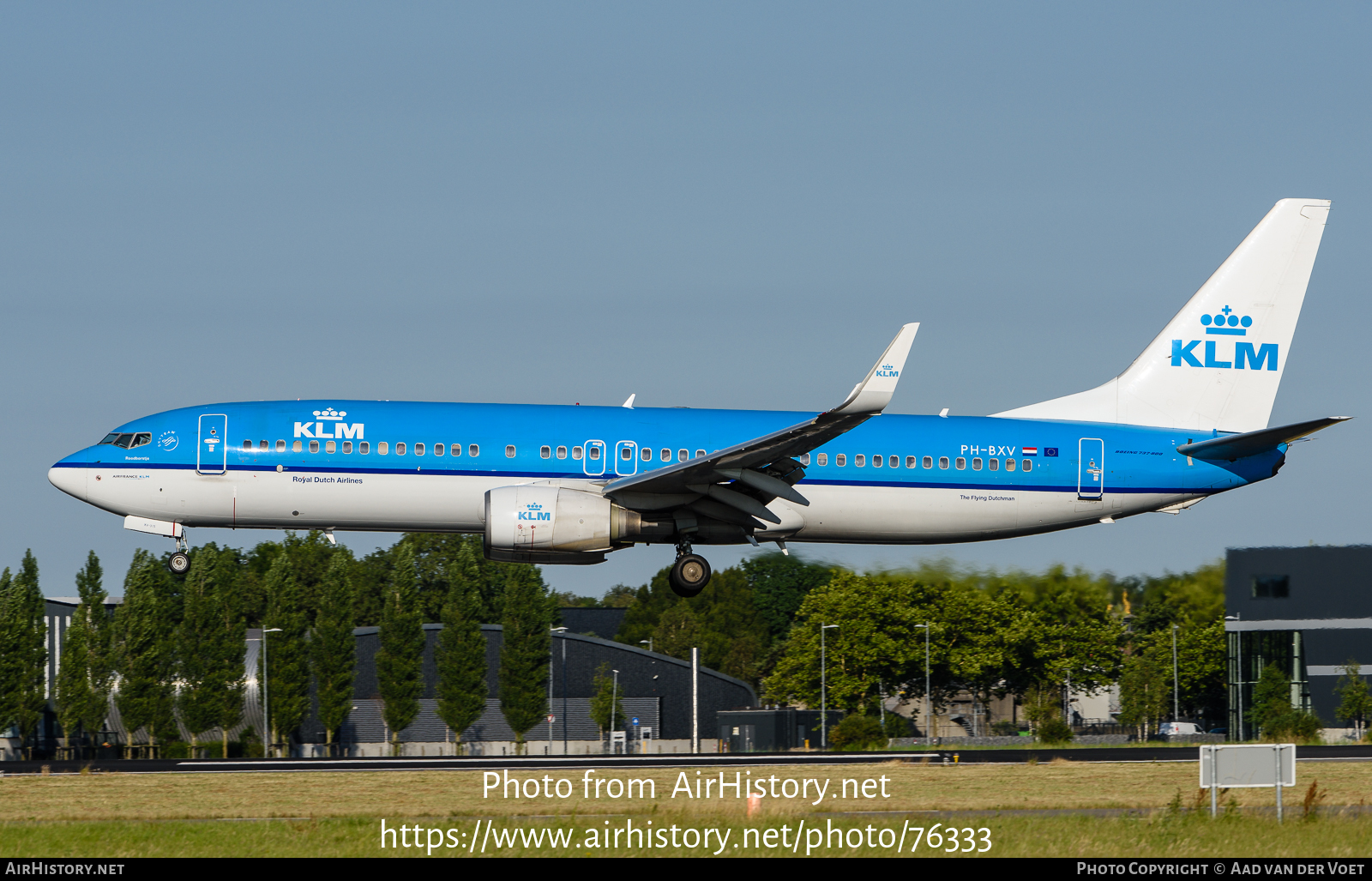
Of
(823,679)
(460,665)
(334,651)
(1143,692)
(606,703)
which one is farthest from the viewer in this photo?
(606,703)

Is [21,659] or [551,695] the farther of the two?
[551,695]

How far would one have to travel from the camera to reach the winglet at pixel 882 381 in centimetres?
2838

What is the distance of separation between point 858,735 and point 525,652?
3132cm

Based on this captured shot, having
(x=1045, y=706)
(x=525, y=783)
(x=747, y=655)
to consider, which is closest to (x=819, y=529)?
(x=525, y=783)

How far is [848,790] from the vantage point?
32156 mm

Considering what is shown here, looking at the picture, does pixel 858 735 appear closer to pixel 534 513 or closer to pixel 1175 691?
pixel 1175 691

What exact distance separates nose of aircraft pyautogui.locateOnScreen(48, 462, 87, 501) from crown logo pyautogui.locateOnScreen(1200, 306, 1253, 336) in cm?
2679

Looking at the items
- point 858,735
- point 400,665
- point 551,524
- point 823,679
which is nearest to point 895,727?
point 823,679

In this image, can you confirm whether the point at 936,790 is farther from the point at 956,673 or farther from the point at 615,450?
the point at 956,673

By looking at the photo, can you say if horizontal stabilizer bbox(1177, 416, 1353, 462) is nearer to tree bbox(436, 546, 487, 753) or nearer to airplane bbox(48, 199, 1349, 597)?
airplane bbox(48, 199, 1349, 597)

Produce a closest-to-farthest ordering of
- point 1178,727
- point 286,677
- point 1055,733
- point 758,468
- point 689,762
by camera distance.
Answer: point 758,468 < point 689,762 < point 1055,733 < point 1178,727 < point 286,677

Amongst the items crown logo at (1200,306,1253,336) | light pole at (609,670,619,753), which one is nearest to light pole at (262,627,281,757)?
light pole at (609,670,619,753)

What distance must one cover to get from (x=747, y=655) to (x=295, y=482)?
105m

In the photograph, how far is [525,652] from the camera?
293 ft
